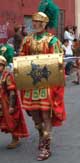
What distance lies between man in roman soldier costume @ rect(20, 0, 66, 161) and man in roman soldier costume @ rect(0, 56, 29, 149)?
259 mm

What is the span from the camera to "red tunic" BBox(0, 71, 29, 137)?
7.14 m

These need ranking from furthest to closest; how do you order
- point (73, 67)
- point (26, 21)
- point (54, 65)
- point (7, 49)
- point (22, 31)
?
point (26, 21), point (22, 31), point (73, 67), point (7, 49), point (54, 65)

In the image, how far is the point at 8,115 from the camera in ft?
23.8

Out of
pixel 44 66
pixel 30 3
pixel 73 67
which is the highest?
pixel 44 66

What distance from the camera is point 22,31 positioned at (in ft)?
63.6

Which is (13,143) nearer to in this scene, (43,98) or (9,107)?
(9,107)

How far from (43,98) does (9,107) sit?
0.56 meters

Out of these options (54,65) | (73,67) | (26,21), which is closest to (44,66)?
(54,65)

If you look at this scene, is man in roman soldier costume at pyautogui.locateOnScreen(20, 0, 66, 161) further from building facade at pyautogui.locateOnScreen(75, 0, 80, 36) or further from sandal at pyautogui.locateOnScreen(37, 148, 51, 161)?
building facade at pyautogui.locateOnScreen(75, 0, 80, 36)

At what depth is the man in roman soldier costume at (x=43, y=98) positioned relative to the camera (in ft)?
22.4

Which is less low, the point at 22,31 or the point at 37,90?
the point at 37,90

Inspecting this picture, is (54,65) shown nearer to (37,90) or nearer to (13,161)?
(37,90)

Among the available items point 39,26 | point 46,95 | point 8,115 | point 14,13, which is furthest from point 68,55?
point 46,95

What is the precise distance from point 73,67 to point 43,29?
35.9 ft
